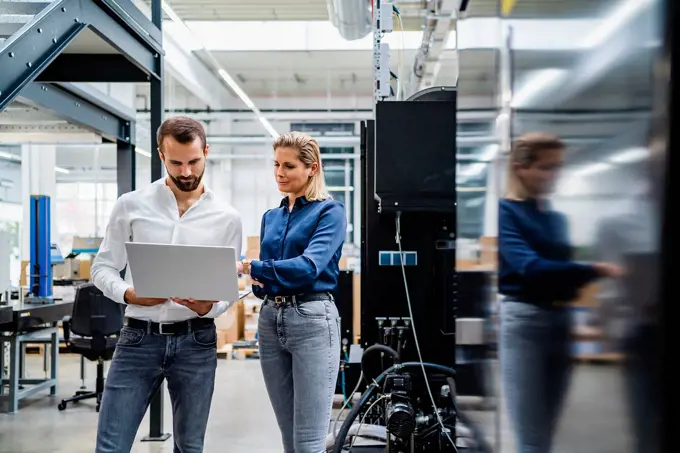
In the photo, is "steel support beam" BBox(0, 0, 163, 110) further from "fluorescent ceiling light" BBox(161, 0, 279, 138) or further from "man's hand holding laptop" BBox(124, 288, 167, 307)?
"fluorescent ceiling light" BBox(161, 0, 279, 138)

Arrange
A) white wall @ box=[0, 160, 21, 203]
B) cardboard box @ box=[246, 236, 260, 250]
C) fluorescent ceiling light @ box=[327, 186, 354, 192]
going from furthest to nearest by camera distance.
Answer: white wall @ box=[0, 160, 21, 203] → fluorescent ceiling light @ box=[327, 186, 354, 192] → cardboard box @ box=[246, 236, 260, 250]

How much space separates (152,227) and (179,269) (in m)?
0.23

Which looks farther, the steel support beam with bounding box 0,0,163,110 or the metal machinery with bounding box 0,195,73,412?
the metal machinery with bounding box 0,195,73,412

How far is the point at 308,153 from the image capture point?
1990mm

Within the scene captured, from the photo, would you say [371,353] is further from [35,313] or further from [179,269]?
[35,313]

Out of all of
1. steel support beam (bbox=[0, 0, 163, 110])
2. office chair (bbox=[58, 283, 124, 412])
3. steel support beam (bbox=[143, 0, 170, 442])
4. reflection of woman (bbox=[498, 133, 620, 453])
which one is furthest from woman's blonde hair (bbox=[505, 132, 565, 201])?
office chair (bbox=[58, 283, 124, 412])

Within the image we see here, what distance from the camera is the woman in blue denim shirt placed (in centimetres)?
185

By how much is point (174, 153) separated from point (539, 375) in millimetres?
1506

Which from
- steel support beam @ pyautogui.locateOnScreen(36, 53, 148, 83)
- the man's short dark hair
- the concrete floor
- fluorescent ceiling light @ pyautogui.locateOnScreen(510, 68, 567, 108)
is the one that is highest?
steel support beam @ pyautogui.locateOnScreen(36, 53, 148, 83)

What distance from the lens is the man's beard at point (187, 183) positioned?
187 centimetres

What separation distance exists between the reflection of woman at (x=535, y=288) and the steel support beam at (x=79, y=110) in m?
3.36

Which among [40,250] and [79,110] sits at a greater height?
[79,110]

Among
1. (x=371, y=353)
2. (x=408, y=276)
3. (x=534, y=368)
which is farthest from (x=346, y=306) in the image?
(x=534, y=368)

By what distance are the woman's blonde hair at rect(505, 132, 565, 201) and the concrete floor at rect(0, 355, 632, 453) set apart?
18cm
